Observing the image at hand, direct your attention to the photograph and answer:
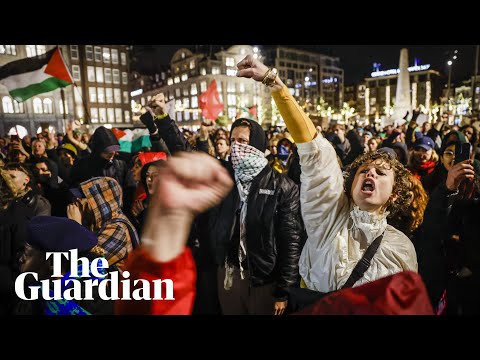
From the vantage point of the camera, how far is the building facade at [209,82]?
7950 cm

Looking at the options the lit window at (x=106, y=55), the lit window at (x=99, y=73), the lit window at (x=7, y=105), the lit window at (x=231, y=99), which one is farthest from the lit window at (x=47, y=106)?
the lit window at (x=231, y=99)

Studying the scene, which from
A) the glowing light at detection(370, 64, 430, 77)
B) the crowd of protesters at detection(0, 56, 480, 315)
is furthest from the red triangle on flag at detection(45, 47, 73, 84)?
the glowing light at detection(370, 64, 430, 77)

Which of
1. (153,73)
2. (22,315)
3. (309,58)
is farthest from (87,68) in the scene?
(22,315)

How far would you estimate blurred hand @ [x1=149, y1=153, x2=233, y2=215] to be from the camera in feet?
4.77

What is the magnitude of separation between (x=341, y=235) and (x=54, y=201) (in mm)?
4634

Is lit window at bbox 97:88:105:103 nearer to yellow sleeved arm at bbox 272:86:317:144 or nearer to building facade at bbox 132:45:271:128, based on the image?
building facade at bbox 132:45:271:128

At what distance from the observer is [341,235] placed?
2023 millimetres

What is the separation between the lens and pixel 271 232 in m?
2.95

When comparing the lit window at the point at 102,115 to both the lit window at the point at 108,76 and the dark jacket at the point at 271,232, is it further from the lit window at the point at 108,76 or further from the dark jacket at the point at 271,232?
the dark jacket at the point at 271,232

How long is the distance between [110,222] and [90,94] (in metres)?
68.7

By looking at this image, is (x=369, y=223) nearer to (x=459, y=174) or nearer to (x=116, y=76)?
(x=459, y=174)

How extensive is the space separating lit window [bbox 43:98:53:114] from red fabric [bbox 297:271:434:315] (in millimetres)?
59293

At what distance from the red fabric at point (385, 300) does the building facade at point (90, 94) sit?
189 feet

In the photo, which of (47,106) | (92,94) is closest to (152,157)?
(47,106)
